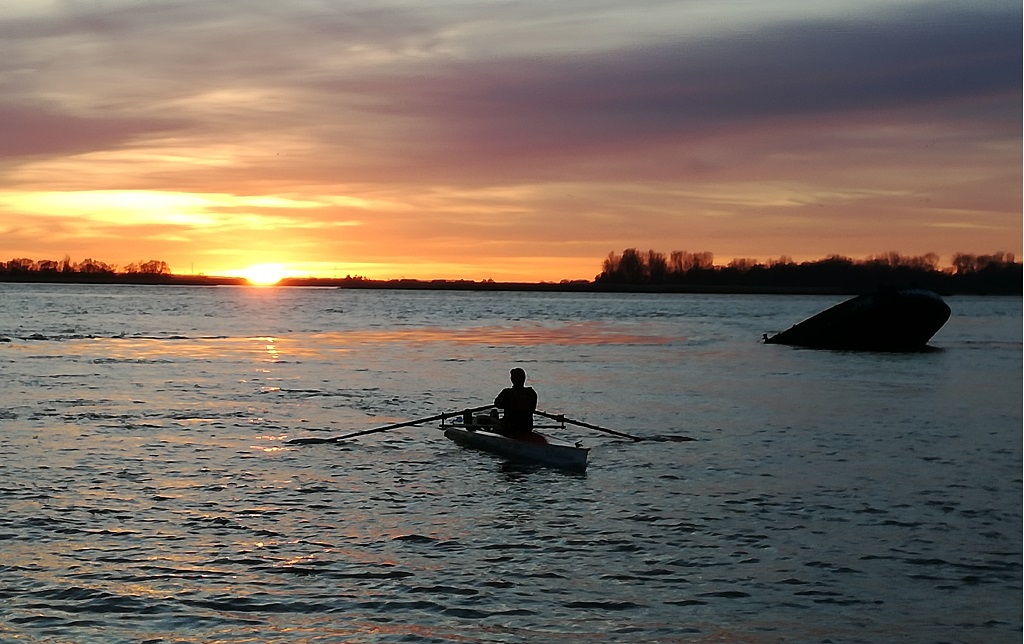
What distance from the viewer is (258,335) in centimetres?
8981

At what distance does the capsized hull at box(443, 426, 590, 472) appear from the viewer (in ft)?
72.3

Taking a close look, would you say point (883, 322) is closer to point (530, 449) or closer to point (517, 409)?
point (517, 409)

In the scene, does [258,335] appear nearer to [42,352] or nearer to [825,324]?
[42,352]

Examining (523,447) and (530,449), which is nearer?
(530,449)

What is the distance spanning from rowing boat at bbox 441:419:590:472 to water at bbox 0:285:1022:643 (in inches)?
14.4

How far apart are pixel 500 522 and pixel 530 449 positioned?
5.60 meters

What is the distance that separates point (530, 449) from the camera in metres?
22.8

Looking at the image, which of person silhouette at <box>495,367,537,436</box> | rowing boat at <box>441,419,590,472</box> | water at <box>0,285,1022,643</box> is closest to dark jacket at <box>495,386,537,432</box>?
person silhouette at <box>495,367,537,436</box>

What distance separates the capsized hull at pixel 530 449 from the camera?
72.3ft

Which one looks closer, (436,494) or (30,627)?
(30,627)

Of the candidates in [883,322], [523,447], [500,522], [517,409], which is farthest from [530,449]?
[883,322]

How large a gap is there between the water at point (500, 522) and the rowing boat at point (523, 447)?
0.37 metres

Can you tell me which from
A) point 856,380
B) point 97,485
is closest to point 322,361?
point 856,380

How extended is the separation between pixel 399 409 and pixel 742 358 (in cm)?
3161
